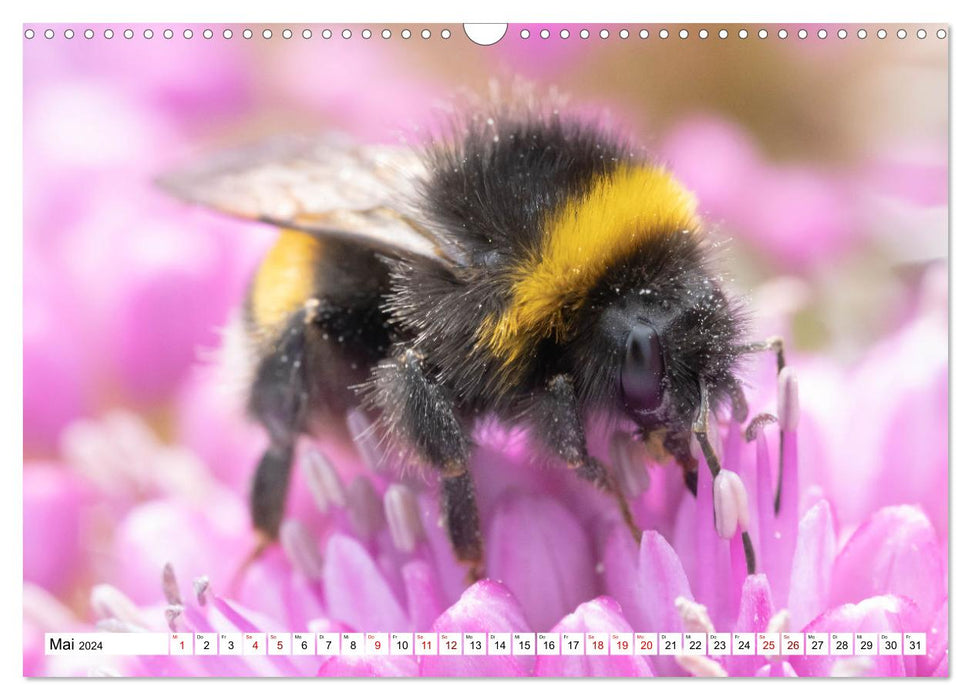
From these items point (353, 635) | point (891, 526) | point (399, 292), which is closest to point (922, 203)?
point (891, 526)

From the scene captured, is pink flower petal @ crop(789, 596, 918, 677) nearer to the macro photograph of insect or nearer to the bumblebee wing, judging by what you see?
the macro photograph of insect

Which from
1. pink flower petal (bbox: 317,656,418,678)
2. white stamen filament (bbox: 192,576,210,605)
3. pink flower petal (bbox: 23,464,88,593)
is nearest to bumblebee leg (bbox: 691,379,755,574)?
pink flower petal (bbox: 317,656,418,678)

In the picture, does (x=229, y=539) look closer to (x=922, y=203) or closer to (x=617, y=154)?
(x=617, y=154)

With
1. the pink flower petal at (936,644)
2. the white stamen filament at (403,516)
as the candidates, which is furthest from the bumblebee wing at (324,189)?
the pink flower petal at (936,644)

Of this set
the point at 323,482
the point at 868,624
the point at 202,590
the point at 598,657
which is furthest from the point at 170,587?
the point at 868,624

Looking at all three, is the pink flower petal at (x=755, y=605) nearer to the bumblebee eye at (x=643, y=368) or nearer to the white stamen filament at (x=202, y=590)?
the bumblebee eye at (x=643, y=368)

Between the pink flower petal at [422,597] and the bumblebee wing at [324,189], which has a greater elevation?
the bumblebee wing at [324,189]
